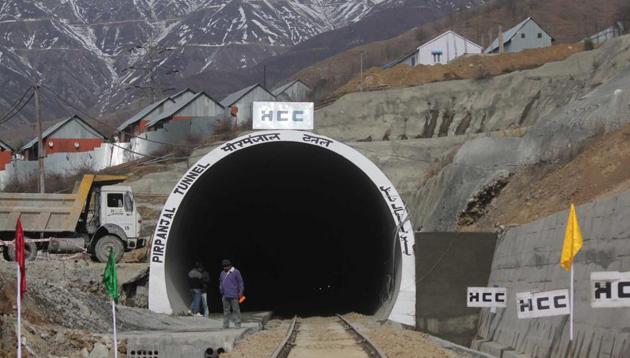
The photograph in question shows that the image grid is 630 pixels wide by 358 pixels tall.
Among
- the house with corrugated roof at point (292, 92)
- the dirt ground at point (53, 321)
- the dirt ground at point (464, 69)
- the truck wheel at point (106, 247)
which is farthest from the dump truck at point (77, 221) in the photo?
the house with corrugated roof at point (292, 92)

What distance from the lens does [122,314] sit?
24250 mm

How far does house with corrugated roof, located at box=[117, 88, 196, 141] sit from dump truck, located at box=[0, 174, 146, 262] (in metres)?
63.1

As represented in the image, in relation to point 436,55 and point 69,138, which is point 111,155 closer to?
point 69,138

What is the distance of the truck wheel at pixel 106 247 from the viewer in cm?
3675

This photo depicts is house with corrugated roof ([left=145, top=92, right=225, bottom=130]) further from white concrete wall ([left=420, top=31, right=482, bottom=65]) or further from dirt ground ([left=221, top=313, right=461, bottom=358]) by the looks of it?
dirt ground ([left=221, top=313, right=461, bottom=358])

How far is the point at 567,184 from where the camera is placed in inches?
1144

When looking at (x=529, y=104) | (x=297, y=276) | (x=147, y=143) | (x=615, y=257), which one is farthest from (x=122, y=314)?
(x=147, y=143)

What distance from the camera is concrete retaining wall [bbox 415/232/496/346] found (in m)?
24.1

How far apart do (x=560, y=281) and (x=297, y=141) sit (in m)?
11.6

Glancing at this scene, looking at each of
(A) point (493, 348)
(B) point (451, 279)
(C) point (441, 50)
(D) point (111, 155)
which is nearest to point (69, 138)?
(D) point (111, 155)

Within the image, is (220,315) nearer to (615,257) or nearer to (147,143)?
(615,257)

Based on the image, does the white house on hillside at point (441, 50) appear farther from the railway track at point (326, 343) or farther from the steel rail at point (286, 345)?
the steel rail at point (286, 345)

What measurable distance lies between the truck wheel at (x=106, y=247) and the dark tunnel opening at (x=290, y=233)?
2694mm

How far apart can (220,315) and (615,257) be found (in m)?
17.5
